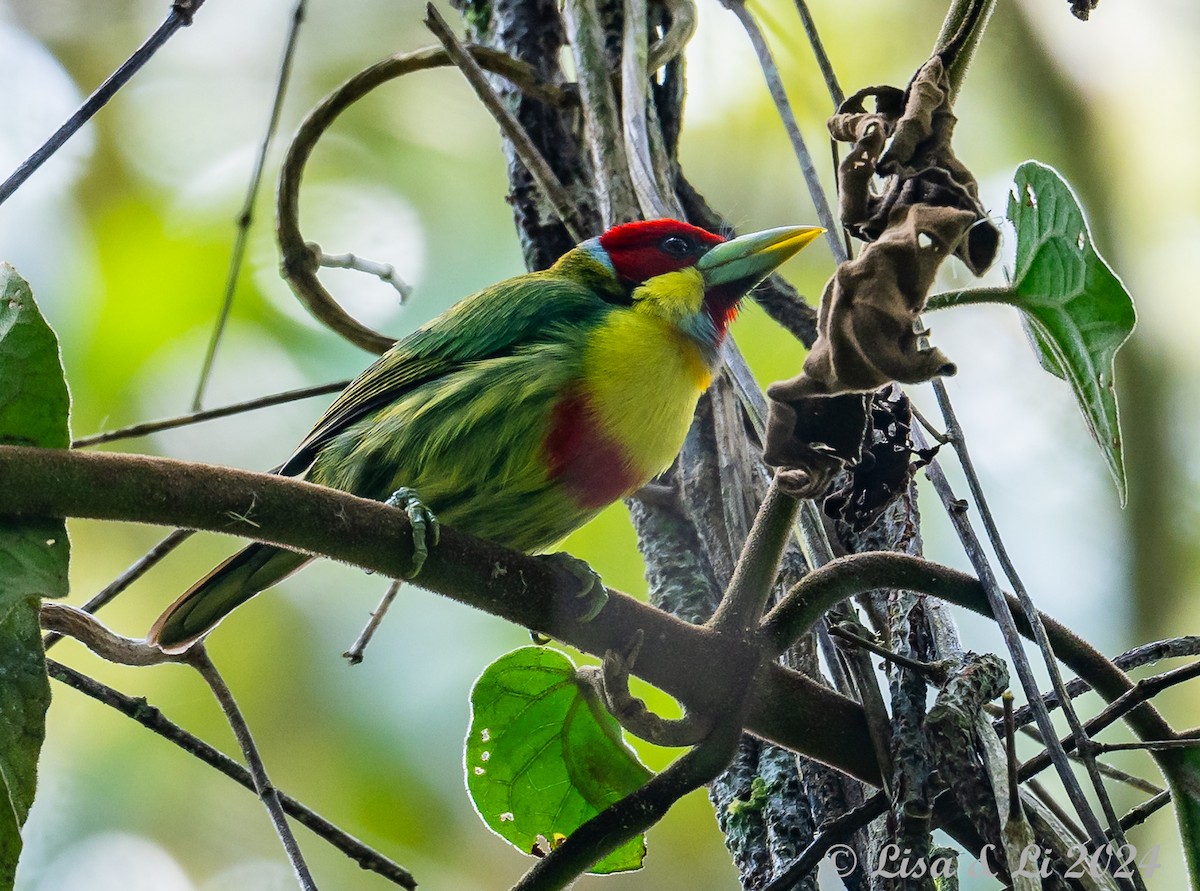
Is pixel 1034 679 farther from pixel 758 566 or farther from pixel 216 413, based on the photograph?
pixel 216 413

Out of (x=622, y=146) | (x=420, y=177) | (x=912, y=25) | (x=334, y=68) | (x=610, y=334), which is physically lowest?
(x=610, y=334)

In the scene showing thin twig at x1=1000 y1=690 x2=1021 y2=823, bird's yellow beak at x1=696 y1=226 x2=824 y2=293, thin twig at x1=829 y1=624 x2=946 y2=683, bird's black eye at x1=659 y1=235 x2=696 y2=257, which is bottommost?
thin twig at x1=1000 y1=690 x2=1021 y2=823

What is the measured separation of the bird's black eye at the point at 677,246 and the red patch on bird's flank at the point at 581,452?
1.74ft

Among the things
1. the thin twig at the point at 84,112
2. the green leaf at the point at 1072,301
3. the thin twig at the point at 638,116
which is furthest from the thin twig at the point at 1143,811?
the thin twig at the point at 84,112

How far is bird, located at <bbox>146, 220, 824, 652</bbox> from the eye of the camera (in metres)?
2.27

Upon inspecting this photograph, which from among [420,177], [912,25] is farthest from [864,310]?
[420,177]

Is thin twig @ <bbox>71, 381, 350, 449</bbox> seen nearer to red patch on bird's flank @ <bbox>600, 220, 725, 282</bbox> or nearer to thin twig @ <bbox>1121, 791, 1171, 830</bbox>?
red patch on bird's flank @ <bbox>600, 220, 725, 282</bbox>

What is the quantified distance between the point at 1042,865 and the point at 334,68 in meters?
5.58

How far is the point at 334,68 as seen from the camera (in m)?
6.07

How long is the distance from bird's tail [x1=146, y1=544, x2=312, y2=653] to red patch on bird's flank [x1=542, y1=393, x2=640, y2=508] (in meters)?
0.53

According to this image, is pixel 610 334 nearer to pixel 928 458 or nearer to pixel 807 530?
pixel 807 530

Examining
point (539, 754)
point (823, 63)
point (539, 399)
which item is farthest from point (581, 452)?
point (823, 63)

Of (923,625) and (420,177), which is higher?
(420,177)

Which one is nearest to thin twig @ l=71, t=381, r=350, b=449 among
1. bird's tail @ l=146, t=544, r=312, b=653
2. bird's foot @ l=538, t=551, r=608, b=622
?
bird's tail @ l=146, t=544, r=312, b=653
